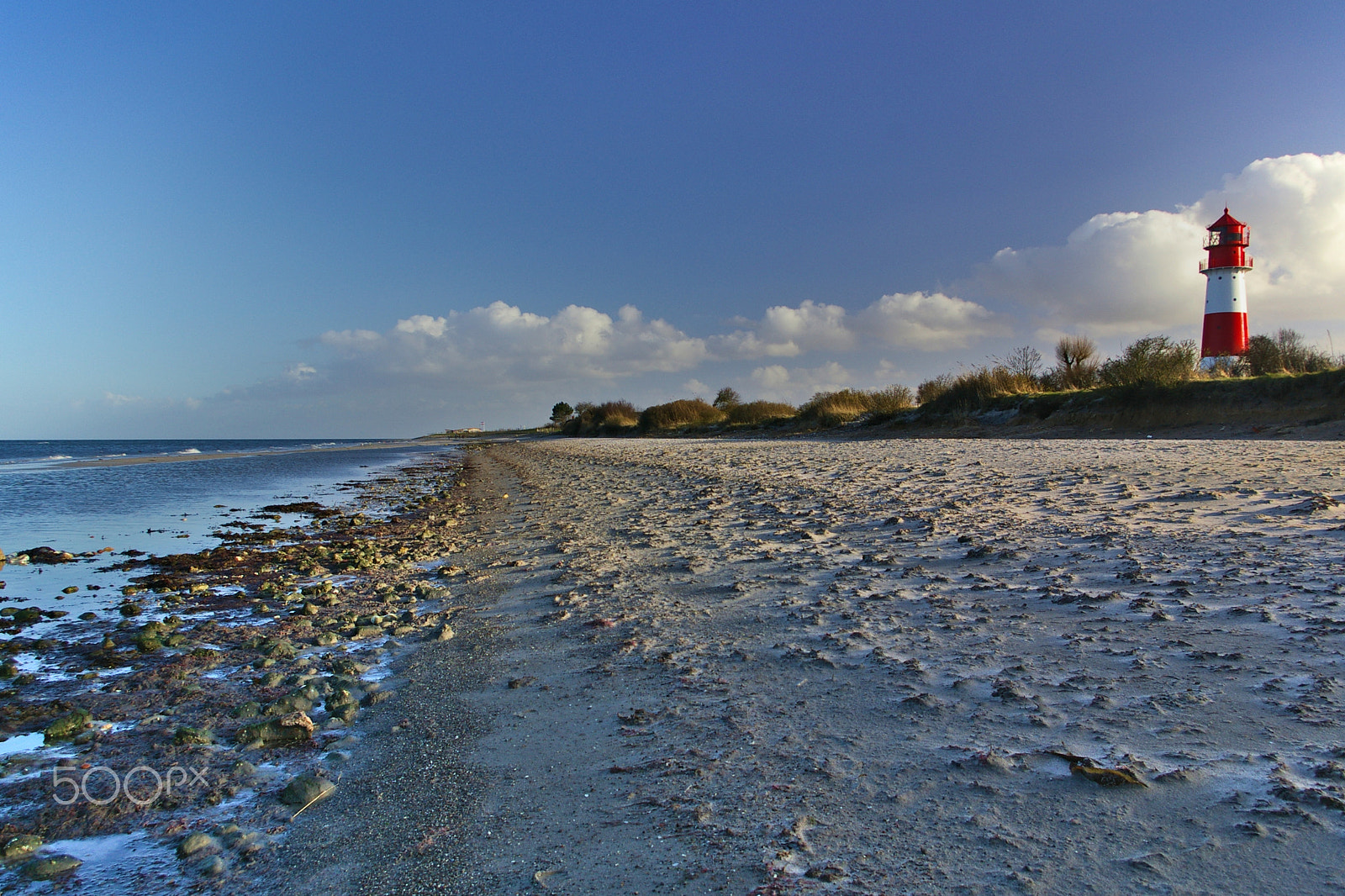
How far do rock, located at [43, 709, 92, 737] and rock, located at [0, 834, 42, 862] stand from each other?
3.58 feet

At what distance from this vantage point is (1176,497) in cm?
682

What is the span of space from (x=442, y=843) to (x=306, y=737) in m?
1.32

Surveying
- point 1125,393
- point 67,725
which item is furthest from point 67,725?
point 1125,393

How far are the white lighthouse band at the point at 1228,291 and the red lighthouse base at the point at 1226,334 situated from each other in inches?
7.8

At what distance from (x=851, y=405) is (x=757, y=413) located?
9230 millimetres

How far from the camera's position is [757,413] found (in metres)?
39.8

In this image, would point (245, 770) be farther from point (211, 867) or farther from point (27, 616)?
point (27, 616)

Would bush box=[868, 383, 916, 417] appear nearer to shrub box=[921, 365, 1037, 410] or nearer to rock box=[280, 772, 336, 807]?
shrub box=[921, 365, 1037, 410]

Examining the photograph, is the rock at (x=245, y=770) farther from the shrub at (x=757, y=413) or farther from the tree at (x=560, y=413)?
the tree at (x=560, y=413)

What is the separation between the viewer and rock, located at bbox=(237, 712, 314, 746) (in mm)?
3189

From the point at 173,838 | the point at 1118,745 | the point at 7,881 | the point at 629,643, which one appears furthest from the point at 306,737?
the point at 1118,745

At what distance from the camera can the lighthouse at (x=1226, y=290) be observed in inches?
1234

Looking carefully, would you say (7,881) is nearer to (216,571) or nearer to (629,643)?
(629,643)

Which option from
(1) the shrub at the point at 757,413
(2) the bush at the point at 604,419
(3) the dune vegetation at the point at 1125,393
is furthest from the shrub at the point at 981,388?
(2) the bush at the point at 604,419
